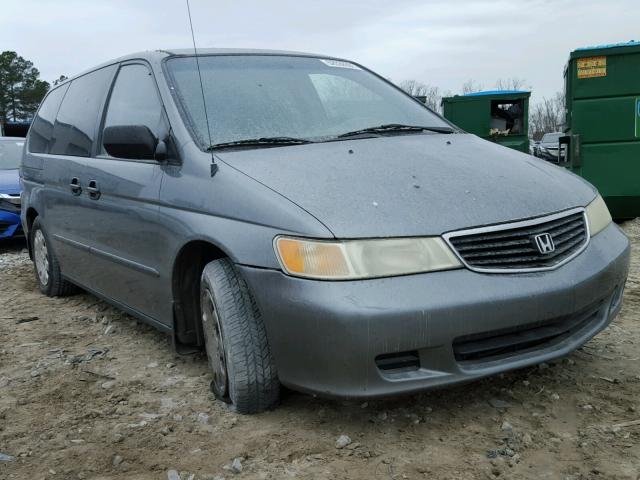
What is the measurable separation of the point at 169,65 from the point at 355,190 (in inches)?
57.8

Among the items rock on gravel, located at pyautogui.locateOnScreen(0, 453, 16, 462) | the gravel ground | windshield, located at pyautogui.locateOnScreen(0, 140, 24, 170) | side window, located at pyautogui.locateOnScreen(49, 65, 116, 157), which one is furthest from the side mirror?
windshield, located at pyautogui.locateOnScreen(0, 140, 24, 170)

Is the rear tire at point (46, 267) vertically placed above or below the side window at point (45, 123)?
below

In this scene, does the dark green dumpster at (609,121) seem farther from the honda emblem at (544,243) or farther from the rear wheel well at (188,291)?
the rear wheel well at (188,291)

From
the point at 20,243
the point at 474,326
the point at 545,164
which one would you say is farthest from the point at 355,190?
the point at 20,243

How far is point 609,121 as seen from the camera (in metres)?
7.82

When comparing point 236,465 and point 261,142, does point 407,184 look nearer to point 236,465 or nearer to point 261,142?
point 261,142

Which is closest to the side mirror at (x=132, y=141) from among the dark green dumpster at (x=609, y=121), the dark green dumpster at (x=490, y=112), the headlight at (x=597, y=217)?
the headlight at (x=597, y=217)

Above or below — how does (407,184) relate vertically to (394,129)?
below

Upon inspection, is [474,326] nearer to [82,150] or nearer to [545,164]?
[545,164]

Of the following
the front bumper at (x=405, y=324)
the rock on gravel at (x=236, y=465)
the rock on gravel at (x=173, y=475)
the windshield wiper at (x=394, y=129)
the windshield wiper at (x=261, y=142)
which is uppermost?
the windshield wiper at (x=394, y=129)

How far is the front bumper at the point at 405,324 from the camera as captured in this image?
2.22 meters

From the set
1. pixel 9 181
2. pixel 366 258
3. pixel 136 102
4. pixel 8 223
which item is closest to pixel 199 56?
pixel 136 102

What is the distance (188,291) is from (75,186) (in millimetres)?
1462

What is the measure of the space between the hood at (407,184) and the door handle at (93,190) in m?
1.21
